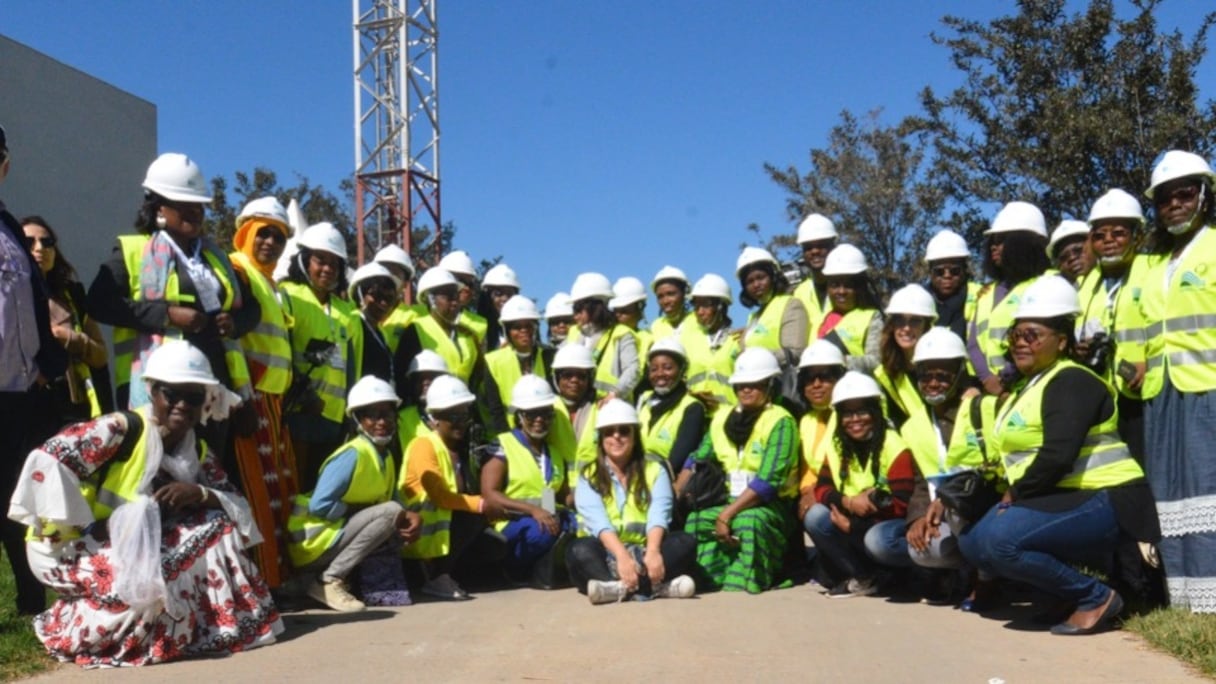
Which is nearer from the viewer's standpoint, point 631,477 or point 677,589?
point 677,589

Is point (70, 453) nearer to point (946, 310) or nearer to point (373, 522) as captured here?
point (373, 522)

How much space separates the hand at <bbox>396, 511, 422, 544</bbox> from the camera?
22.6 feet

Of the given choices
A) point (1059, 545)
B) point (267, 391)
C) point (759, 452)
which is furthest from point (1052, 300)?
point (267, 391)

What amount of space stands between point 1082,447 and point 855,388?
59.6 inches

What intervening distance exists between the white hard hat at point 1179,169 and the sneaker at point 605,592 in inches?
139

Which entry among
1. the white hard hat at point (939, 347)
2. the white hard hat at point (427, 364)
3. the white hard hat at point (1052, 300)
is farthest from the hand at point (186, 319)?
the white hard hat at point (1052, 300)

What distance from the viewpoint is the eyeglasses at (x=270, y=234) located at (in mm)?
6660

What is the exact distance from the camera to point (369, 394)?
6.82 metres

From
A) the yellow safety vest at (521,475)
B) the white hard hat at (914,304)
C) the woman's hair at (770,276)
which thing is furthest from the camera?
the woman's hair at (770,276)

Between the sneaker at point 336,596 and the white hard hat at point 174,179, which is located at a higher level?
the white hard hat at point 174,179

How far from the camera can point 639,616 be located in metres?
6.23

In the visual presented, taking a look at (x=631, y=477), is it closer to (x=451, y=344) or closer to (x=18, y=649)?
(x=451, y=344)

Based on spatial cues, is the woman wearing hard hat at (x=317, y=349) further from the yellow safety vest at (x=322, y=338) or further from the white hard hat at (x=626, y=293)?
the white hard hat at (x=626, y=293)

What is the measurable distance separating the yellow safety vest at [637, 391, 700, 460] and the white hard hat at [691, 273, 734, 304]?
3.00 feet
